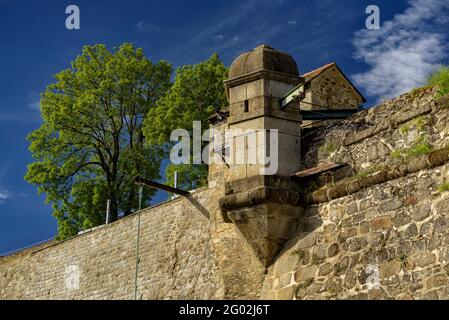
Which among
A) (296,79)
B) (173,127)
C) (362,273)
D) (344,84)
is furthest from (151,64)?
(362,273)

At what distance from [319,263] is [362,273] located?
0.81 m

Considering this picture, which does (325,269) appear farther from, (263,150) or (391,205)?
(263,150)

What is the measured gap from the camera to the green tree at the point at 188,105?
26609 mm

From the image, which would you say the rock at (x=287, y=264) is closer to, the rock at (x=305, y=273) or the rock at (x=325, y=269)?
the rock at (x=305, y=273)

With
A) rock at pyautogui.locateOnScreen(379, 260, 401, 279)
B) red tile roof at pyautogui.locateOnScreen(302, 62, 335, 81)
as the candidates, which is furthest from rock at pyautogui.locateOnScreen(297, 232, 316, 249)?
red tile roof at pyautogui.locateOnScreen(302, 62, 335, 81)

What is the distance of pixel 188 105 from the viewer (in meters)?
27.3

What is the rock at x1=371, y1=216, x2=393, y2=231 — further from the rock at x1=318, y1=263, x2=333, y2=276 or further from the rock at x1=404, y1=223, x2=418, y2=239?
the rock at x1=318, y1=263, x2=333, y2=276

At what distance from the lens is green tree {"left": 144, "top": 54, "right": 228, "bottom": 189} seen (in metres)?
26.6

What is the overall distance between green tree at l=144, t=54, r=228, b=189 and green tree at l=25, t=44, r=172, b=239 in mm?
1382

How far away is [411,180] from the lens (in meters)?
10.3

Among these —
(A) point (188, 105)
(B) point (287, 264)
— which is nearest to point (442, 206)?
(B) point (287, 264)

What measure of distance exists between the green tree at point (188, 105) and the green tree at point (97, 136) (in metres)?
1.38

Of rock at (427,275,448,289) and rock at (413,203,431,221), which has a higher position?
rock at (413,203,431,221)
